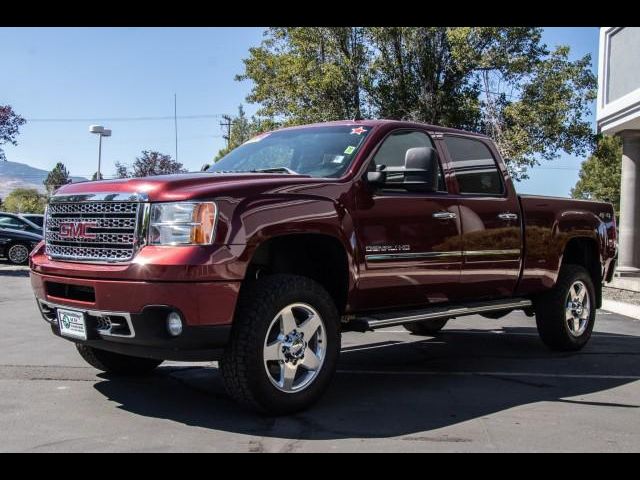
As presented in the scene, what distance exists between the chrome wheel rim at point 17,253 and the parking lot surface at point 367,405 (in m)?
13.6

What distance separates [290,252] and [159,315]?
3.94 ft

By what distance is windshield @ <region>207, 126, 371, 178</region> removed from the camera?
5.40m

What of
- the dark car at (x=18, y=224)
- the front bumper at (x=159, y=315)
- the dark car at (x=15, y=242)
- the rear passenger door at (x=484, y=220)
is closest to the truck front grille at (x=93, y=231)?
the front bumper at (x=159, y=315)

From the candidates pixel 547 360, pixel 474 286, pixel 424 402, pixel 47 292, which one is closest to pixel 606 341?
pixel 547 360

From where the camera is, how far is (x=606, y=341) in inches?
320

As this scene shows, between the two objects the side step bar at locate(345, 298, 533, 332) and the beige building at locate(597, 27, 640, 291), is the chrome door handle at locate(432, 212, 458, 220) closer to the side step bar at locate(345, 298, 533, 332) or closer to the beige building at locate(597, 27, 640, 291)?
the side step bar at locate(345, 298, 533, 332)

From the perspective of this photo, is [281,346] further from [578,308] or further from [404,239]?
[578,308]

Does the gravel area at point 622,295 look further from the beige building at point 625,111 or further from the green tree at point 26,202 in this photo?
the green tree at point 26,202

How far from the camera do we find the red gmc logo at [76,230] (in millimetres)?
4684

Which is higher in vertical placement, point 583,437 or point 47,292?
point 47,292

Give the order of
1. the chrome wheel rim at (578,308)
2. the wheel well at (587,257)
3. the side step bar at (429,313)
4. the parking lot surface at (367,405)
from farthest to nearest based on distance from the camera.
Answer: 1. the wheel well at (587,257)
2. the chrome wheel rim at (578,308)
3. the side step bar at (429,313)
4. the parking lot surface at (367,405)

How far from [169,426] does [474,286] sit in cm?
293

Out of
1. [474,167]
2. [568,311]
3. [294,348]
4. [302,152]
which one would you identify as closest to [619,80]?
[568,311]
